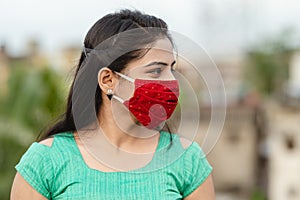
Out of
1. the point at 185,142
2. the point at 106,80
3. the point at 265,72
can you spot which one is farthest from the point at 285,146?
the point at 106,80

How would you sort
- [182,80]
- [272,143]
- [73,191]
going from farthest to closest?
[272,143]
[182,80]
[73,191]

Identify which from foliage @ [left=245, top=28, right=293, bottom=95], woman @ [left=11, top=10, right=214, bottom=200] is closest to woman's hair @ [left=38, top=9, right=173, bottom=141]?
woman @ [left=11, top=10, right=214, bottom=200]

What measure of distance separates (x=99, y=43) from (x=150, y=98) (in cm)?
21

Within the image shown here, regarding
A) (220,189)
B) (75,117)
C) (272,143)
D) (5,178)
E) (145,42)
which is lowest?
(220,189)

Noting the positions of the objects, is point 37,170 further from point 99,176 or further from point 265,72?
point 265,72

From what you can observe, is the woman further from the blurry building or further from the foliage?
the foliage

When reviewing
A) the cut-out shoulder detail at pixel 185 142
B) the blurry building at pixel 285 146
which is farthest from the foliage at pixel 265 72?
the cut-out shoulder detail at pixel 185 142

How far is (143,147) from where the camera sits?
2309mm

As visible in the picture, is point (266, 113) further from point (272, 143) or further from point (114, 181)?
point (114, 181)

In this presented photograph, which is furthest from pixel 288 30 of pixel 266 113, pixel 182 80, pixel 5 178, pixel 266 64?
pixel 182 80

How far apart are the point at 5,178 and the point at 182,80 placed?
334 inches

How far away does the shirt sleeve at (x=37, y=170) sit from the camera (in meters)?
2.19

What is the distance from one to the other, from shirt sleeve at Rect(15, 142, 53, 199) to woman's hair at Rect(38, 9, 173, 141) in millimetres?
134

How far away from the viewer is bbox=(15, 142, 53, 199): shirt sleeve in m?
2.19
